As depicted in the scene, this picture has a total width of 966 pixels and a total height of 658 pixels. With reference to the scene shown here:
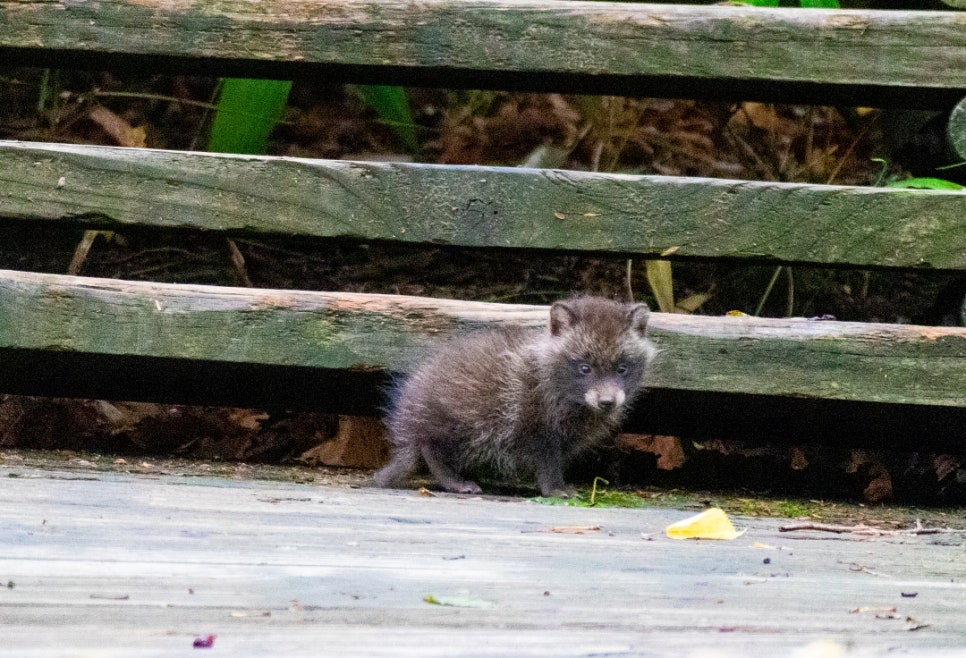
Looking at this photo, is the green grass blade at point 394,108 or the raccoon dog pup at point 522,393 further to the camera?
the green grass blade at point 394,108

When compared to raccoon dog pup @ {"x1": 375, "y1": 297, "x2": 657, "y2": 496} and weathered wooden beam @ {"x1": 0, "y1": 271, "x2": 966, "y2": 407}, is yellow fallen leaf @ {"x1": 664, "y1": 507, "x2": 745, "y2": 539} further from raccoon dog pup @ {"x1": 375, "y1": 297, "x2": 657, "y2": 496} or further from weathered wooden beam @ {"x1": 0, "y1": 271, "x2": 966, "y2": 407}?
raccoon dog pup @ {"x1": 375, "y1": 297, "x2": 657, "y2": 496}

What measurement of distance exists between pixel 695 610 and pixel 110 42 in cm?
357

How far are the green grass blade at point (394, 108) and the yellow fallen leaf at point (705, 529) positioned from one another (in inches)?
150

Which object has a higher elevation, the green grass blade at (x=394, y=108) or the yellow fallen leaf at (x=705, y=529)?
the green grass blade at (x=394, y=108)

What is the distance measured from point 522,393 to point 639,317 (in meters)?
0.60

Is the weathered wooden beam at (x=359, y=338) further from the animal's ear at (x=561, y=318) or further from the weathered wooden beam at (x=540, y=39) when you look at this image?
the weathered wooden beam at (x=540, y=39)

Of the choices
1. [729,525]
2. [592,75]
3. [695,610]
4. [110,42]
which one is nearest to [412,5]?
[592,75]

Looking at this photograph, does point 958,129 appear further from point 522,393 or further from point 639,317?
point 522,393

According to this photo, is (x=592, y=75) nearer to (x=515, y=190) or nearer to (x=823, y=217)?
(x=515, y=190)

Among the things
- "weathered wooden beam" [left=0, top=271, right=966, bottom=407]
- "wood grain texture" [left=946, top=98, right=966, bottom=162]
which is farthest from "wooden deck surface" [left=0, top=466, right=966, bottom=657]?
"wood grain texture" [left=946, top=98, right=966, bottom=162]

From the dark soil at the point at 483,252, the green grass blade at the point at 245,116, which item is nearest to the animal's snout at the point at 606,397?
the dark soil at the point at 483,252

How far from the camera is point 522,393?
15.5ft

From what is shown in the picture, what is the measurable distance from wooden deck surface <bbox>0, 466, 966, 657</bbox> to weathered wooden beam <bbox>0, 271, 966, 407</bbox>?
1.11 metres

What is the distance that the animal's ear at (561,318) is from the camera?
4617 mm
